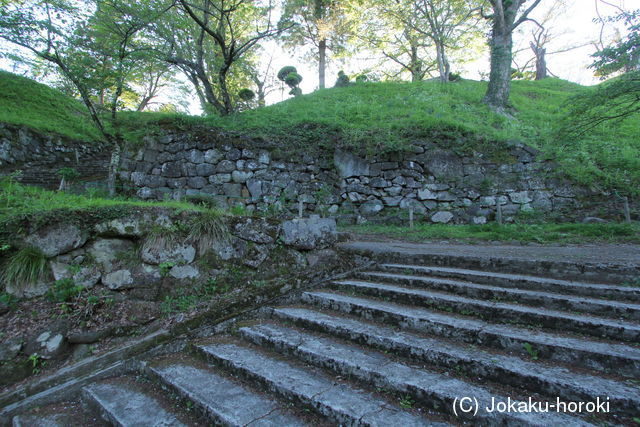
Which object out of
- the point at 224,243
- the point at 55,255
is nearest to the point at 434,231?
the point at 224,243

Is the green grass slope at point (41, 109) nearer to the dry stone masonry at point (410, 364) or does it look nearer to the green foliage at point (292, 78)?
the green foliage at point (292, 78)

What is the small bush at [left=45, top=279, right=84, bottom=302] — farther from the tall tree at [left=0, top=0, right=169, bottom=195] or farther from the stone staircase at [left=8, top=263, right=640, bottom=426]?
the tall tree at [left=0, top=0, right=169, bottom=195]

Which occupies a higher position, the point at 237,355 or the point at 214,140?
the point at 214,140

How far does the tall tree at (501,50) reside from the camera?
10.7 metres

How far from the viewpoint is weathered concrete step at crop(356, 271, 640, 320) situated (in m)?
2.21

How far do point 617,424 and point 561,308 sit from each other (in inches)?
48.7

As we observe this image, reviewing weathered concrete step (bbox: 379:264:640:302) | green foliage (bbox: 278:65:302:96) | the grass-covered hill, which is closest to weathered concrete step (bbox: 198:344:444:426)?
weathered concrete step (bbox: 379:264:640:302)

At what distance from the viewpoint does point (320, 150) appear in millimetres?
8625

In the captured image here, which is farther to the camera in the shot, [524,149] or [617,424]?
[524,149]

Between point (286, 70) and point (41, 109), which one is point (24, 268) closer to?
point (41, 109)

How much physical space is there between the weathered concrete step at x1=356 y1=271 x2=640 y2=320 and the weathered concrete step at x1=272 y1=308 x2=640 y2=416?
87cm

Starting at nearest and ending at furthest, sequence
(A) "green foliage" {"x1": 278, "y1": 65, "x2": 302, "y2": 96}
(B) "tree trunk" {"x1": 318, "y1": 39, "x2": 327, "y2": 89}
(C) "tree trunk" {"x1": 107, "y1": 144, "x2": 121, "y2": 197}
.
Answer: (C) "tree trunk" {"x1": 107, "y1": 144, "x2": 121, "y2": 197}
(A) "green foliage" {"x1": 278, "y1": 65, "x2": 302, "y2": 96}
(B) "tree trunk" {"x1": 318, "y1": 39, "x2": 327, "y2": 89}

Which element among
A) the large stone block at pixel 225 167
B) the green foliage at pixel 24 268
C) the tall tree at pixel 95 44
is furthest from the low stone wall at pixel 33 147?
the green foliage at pixel 24 268

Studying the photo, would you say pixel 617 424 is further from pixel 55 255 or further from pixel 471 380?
pixel 55 255
